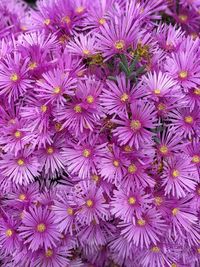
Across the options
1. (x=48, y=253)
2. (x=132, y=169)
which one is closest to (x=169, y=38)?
(x=132, y=169)

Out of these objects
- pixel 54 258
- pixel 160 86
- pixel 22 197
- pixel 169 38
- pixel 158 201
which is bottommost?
pixel 54 258

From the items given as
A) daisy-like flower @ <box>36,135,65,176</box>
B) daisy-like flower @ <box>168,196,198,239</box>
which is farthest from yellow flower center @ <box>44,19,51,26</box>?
daisy-like flower @ <box>168,196,198,239</box>

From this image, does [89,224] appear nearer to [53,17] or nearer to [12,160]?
[12,160]

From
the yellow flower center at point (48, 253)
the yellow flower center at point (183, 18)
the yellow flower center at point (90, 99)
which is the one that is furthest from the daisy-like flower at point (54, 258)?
the yellow flower center at point (183, 18)

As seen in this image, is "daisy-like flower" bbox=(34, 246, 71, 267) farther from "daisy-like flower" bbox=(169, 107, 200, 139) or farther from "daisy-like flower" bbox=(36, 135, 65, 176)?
"daisy-like flower" bbox=(169, 107, 200, 139)

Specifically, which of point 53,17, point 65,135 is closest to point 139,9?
point 53,17

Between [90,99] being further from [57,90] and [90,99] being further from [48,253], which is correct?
[48,253]

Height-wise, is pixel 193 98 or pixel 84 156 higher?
pixel 193 98

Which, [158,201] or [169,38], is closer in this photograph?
[158,201]
